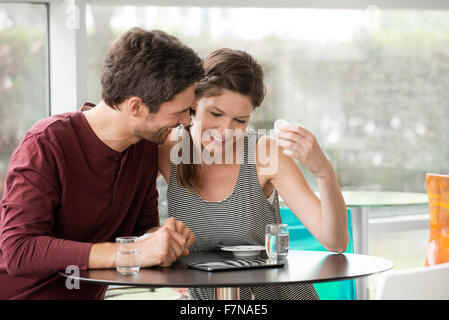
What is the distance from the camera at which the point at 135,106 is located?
1.80m

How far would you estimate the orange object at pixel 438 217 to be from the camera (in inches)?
122

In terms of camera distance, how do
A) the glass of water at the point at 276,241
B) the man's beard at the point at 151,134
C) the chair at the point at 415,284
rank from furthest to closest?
the man's beard at the point at 151,134, the glass of water at the point at 276,241, the chair at the point at 415,284

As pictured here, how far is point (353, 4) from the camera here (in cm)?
386

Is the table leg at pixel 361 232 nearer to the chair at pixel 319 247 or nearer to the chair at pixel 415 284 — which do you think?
the chair at pixel 319 247

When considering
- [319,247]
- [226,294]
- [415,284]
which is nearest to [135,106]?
[226,294]

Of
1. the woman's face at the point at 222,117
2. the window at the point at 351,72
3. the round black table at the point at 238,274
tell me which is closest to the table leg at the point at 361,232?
the window at the point at 351,72

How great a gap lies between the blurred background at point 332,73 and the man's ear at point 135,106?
5.58 ft

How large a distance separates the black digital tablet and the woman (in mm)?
316

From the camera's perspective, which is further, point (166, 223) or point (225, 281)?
point (166, 223)

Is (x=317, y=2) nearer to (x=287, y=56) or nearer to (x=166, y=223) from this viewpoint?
(x=287, y=56)

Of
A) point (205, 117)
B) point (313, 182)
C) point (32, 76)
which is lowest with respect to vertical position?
point (313, 182)

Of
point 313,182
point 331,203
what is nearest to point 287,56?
point 313,182

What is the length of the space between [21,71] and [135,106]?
1.84m

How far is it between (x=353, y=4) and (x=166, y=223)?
2601mm
